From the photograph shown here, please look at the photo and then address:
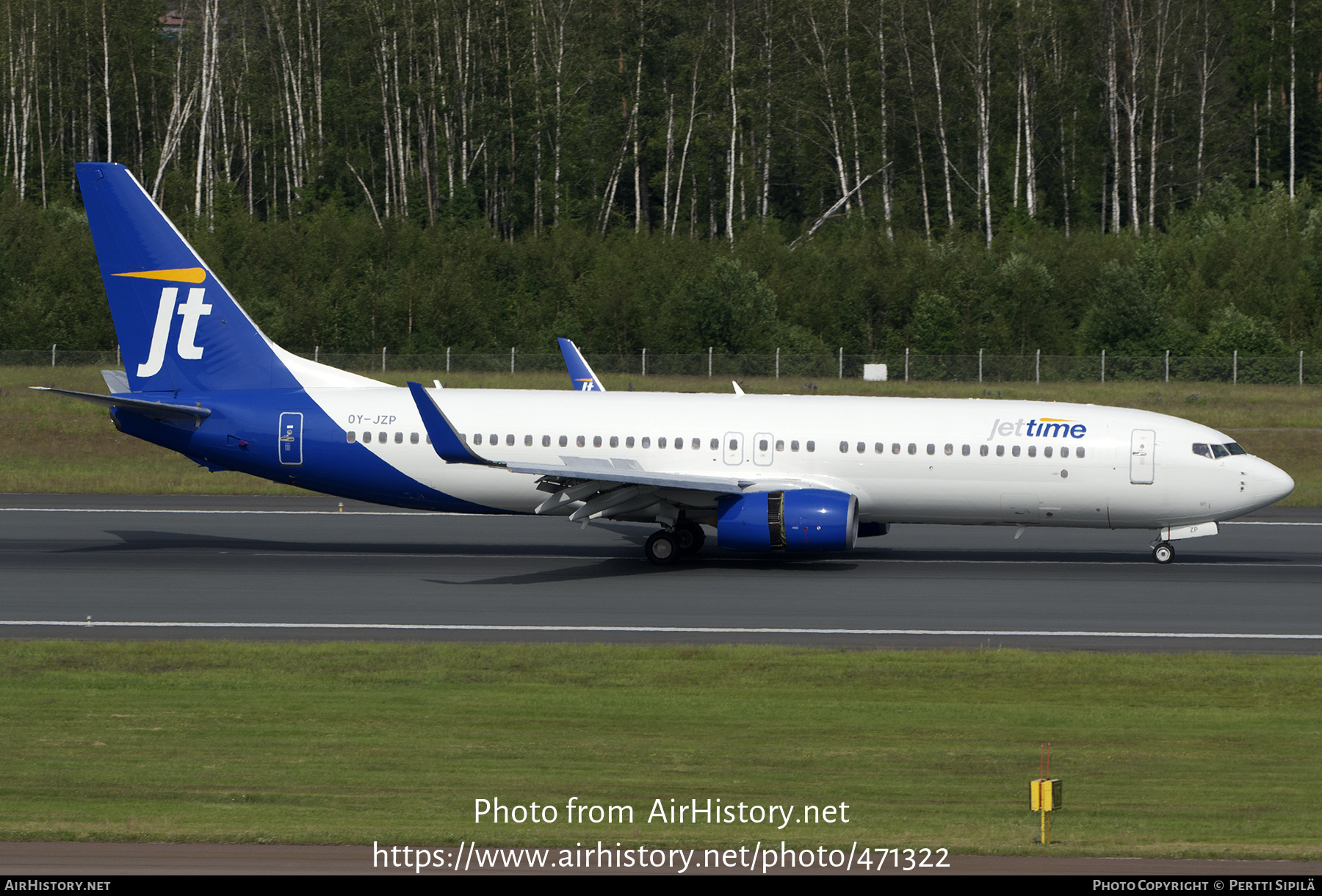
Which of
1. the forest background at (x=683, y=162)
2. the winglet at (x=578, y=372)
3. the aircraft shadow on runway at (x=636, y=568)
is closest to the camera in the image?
the aircraft shadow on runway at (x=636, y=568)

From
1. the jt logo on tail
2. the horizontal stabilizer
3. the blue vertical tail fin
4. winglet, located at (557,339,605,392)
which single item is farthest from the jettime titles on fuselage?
the jt logo on tail

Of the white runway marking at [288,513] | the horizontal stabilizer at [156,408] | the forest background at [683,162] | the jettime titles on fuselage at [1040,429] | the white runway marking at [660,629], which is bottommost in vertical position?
the white runway marking at [660,629]

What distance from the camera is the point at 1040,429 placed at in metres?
27.9

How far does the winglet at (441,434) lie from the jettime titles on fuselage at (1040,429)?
34.3 feet

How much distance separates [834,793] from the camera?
12.7 metres

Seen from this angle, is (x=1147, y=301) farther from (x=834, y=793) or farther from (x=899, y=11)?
(x=834, y=793)

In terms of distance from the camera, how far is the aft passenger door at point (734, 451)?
91.8 feet

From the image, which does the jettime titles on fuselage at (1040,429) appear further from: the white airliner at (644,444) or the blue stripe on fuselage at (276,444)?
the blue stripe on fuselage at (276,444)

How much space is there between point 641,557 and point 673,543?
1.30m

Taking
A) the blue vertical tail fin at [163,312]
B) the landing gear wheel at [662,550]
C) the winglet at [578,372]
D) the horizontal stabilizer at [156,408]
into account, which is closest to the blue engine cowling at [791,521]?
the landing gear wheel at [662,550]

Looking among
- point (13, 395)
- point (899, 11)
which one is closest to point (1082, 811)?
point (13, 395)

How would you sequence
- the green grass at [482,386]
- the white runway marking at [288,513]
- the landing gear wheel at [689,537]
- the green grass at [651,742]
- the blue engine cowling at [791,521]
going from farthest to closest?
the green grass at [482,386] → the white runway marking at [288,513] → the landing gear wheel at [689,537] → the blue engine cowling at [791,521] → the green grass at [651,742]

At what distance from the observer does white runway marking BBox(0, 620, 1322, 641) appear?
21.4 m

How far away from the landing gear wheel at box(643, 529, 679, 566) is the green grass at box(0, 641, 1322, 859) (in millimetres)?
8313
